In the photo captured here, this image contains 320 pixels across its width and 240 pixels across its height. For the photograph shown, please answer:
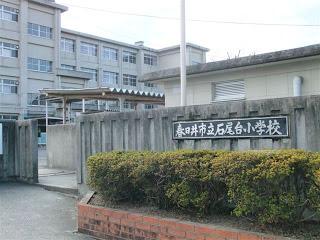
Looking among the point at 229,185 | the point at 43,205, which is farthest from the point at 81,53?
the point at 229,185

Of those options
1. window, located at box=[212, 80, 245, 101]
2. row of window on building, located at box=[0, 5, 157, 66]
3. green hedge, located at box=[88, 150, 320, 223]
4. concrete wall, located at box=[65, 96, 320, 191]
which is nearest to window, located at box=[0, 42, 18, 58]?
row of window on building, located at box=[0, 5, 157, 66]

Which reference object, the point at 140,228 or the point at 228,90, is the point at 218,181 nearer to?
the point at 140,228

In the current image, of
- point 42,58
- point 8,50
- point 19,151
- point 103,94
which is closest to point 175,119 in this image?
point 19,151

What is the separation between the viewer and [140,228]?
6.37 meters

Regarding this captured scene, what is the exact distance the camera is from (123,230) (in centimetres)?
664

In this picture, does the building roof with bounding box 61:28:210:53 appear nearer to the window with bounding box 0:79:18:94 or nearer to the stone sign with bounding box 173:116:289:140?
the window with bounding box 0:79:18:94

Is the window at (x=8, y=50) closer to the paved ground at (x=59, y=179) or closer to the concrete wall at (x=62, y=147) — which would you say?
the concrete wall at (x=62, y=147)

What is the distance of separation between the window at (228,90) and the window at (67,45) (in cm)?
5122

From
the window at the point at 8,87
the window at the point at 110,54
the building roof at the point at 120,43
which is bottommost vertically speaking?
the window at the point at 8,87

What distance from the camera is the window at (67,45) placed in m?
59.4

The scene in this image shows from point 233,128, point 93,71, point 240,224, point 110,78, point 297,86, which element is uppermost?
point 93,71

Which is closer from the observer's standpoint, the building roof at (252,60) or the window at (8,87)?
the building roof at (252,60)

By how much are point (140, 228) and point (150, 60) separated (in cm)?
6749

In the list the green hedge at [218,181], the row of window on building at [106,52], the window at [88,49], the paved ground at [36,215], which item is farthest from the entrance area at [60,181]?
the window at [88,49]
